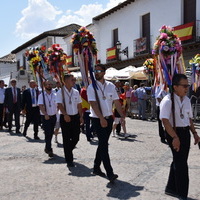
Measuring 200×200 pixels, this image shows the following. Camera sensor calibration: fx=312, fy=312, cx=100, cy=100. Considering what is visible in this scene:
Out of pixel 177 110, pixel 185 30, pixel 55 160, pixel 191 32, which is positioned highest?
pixel 185 30

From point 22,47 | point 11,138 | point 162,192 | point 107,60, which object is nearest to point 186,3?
point 107,60

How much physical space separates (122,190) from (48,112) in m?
3.02

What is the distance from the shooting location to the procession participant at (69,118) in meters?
5.79

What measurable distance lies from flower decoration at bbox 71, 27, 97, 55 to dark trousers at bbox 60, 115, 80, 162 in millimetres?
1302

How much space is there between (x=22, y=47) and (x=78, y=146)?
3624 cm

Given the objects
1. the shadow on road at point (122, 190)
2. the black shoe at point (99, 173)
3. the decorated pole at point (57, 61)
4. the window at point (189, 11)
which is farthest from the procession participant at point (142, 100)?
the shadow on road at point (122, 190)

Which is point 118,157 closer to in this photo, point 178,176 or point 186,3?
point 178,176

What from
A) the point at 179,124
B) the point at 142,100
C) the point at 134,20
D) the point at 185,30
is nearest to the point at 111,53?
the point at 134,20

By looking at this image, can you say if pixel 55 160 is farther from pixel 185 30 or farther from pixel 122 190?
pixel 185 30

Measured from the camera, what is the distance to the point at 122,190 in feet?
14.3

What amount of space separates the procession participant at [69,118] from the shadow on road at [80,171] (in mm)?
132

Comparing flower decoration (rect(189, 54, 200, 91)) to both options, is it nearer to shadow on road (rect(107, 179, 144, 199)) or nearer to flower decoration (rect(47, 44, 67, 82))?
flower decoration (rect(47, 44, 67, 82))

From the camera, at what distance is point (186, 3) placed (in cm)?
1755

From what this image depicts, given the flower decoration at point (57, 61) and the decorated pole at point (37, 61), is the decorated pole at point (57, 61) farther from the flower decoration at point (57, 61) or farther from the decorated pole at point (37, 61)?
the decorated pole at point (37, 61)
